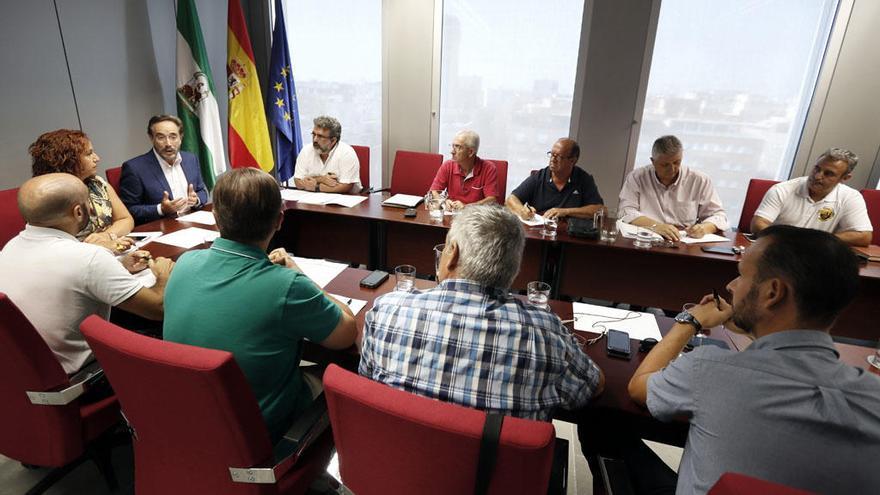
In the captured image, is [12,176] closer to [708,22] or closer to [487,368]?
[487,368]

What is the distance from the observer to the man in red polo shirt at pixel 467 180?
351 cm

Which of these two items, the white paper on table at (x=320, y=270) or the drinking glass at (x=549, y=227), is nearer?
the white paper on table at (x=320, y=270)

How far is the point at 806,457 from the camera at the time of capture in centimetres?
84

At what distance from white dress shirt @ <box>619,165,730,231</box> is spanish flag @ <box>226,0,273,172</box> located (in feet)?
11.1

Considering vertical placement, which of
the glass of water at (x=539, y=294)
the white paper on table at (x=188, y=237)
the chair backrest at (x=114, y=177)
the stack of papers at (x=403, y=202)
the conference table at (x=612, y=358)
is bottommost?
the conference table at (x=612, y=358)

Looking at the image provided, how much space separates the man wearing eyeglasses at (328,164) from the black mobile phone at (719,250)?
102 inches

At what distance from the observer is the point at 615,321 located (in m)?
1.69

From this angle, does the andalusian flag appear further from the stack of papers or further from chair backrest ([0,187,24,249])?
the stack of papers

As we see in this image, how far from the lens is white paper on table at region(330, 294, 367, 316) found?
167cm

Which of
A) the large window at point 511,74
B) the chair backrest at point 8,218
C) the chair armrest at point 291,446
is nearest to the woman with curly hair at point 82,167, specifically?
the chair backrest at point 8,218

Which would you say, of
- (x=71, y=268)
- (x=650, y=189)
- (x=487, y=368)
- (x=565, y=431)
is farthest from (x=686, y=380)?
(x=650, y=189)

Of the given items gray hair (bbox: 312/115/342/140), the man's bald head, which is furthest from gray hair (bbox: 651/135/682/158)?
the man's bald head

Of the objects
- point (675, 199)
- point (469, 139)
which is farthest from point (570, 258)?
point (469, 139)

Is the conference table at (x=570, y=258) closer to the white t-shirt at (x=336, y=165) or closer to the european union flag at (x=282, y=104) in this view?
the white t-shirt at (x=336, y=165)
